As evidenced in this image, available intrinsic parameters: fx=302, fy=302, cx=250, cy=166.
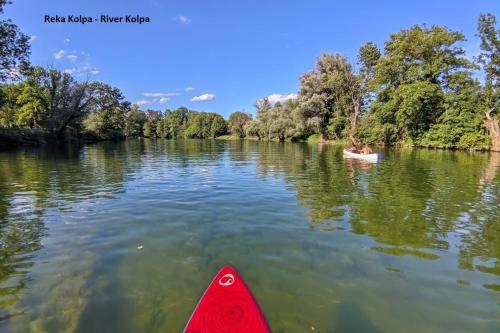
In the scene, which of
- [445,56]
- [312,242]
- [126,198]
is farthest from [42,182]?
[445,56]

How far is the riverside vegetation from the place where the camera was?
39.5 meters

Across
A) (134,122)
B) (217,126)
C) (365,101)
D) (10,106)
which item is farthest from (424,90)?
(134,122)

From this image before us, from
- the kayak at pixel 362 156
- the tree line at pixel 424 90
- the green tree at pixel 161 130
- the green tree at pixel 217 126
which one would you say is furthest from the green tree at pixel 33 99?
the green tree at pixel 161 130

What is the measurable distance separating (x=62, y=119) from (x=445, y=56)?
6749cm

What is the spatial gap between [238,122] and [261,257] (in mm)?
112792

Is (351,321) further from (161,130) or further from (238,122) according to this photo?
(161,130)

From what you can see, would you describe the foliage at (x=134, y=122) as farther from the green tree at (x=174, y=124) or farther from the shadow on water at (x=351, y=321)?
the shadow on water at (x=351, y=321)

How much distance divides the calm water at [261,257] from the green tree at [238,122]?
9973 centimetres

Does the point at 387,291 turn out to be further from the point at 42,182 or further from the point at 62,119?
the point at 62,119

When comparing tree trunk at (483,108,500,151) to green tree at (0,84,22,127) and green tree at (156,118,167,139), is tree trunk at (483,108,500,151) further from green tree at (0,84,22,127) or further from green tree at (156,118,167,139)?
green tree at (156,118,167,139)

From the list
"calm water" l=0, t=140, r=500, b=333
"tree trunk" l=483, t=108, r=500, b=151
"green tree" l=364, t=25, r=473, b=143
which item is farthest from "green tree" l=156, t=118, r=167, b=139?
"calm water" l=0, t=140, r=500, b=333

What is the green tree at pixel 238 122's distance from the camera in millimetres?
112938

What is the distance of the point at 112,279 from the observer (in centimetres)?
552

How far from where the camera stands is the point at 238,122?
385 ft
